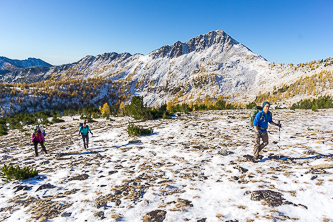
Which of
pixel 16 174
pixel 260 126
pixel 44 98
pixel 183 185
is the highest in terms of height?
pixel 44 98

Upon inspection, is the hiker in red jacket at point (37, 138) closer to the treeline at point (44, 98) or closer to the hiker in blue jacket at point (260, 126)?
the hiker in blue jacket at point (260, 126)

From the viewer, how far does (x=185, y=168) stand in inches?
263

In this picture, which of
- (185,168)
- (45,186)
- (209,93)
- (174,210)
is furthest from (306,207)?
(209,93)

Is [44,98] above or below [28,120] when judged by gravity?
above

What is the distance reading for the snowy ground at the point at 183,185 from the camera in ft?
13.1

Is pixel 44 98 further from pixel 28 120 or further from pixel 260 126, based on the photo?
pixel 260 126

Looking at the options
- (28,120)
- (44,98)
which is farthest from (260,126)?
(44,98)

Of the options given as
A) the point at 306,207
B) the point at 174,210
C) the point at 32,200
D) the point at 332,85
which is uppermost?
the point at 332,85

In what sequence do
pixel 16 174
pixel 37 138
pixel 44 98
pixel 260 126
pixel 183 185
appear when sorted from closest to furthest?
pixel 183 185, pixel 16 174, pixel 260 126, pixel 37 138, pixel 44 98

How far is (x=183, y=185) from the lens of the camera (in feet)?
17.7

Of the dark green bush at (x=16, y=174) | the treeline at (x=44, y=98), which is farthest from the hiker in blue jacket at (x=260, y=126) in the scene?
the treeline at (x=44, y=98)

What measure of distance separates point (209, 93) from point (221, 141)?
5877 inches

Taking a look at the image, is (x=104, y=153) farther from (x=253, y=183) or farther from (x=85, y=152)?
(x=253, y=183)

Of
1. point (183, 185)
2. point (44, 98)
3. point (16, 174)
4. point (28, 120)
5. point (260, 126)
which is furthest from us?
point (44, 98)
